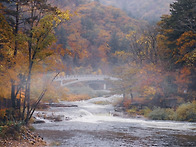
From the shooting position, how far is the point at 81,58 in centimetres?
8750

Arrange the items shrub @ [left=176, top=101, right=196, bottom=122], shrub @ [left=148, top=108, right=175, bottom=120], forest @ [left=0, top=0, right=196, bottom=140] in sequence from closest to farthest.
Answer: forest @ [left=0, top=0, right=196, bottom=140] < shrub @ [left=176, top=101, right=196, bottom=122] < shrub @ [left=148, top=108, right=175, bottom=120]

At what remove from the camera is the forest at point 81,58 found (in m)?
17.2

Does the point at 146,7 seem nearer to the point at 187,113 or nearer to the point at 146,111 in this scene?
the point at 146,111

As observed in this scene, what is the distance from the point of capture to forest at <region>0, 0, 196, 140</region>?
17.2 meters

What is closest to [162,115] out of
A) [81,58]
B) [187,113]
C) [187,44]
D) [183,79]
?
[187,113]

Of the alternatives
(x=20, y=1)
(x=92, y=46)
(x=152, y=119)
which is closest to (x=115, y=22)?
(x=92, y=46)

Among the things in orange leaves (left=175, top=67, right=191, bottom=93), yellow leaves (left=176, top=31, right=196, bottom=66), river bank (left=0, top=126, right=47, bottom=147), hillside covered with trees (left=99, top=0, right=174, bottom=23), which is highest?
hillside covered with trees (left=99, top=0, right=174, bottom=23)

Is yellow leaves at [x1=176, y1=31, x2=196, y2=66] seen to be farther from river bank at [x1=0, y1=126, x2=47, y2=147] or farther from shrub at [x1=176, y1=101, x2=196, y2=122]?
river bank at [x1=0, y1=126, x2=47, y2=147]

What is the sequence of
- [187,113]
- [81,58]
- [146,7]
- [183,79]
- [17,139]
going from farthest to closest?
[146,7] < [81,58] < [183,79] < [187,113] < [17,139]

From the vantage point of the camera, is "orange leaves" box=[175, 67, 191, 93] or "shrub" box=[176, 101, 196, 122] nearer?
"shrub" box=[176, 101, 196, 122]

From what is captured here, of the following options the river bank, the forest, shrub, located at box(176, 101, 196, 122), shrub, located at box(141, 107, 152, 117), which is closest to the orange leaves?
the forest

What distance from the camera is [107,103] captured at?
1832 inches

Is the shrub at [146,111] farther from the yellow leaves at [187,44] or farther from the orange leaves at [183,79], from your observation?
the yellow leaves at [187,44]

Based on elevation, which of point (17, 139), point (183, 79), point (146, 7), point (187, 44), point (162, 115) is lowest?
point (17, 139)
